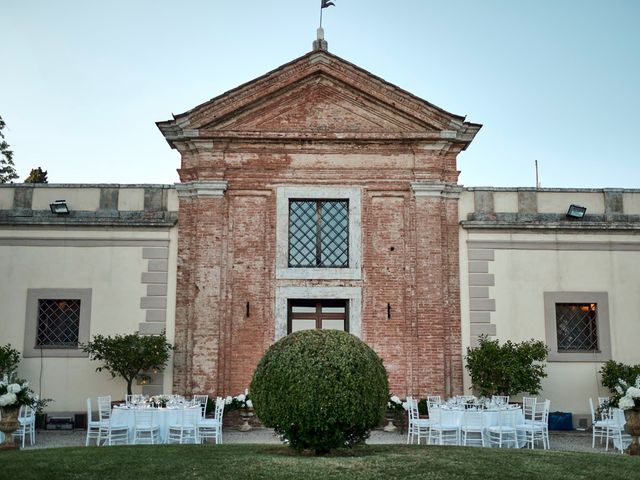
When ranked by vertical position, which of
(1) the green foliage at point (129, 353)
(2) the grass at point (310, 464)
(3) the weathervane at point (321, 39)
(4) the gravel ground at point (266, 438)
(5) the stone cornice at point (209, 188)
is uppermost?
(3) the weathervane at point (321, 39)

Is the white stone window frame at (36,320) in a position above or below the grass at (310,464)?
above

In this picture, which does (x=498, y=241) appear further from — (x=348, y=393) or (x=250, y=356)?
(x=348, y=393)

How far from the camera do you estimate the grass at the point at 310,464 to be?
8297 mm

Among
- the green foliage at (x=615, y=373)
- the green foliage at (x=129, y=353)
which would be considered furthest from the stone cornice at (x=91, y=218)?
the green foliage at (x=615, y=373)

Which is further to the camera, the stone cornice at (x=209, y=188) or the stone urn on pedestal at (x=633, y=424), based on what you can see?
the stone cornice at (x=209, y=188)

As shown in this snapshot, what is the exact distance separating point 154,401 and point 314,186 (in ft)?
19.7

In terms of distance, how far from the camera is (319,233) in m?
17.0

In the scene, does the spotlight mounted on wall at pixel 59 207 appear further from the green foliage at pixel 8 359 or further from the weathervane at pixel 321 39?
the weathervane at pixel 321 39

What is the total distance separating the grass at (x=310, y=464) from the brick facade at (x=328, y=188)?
6.01 meters

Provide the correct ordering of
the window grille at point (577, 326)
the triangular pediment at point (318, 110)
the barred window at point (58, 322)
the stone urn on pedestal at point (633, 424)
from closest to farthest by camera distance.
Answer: the stone urn on pedestal at point (633, 424) < the barred window at point (58, 322) < the window grille at point (577, 326) < the triangular pediment at point (318, 110)

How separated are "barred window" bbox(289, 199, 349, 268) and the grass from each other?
6.94 meters

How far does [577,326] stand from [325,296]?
225 inches

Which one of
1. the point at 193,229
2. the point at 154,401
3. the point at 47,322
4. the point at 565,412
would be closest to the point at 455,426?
the point at 565,412

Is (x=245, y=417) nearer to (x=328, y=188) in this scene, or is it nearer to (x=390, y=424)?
(x=390, y=424)
